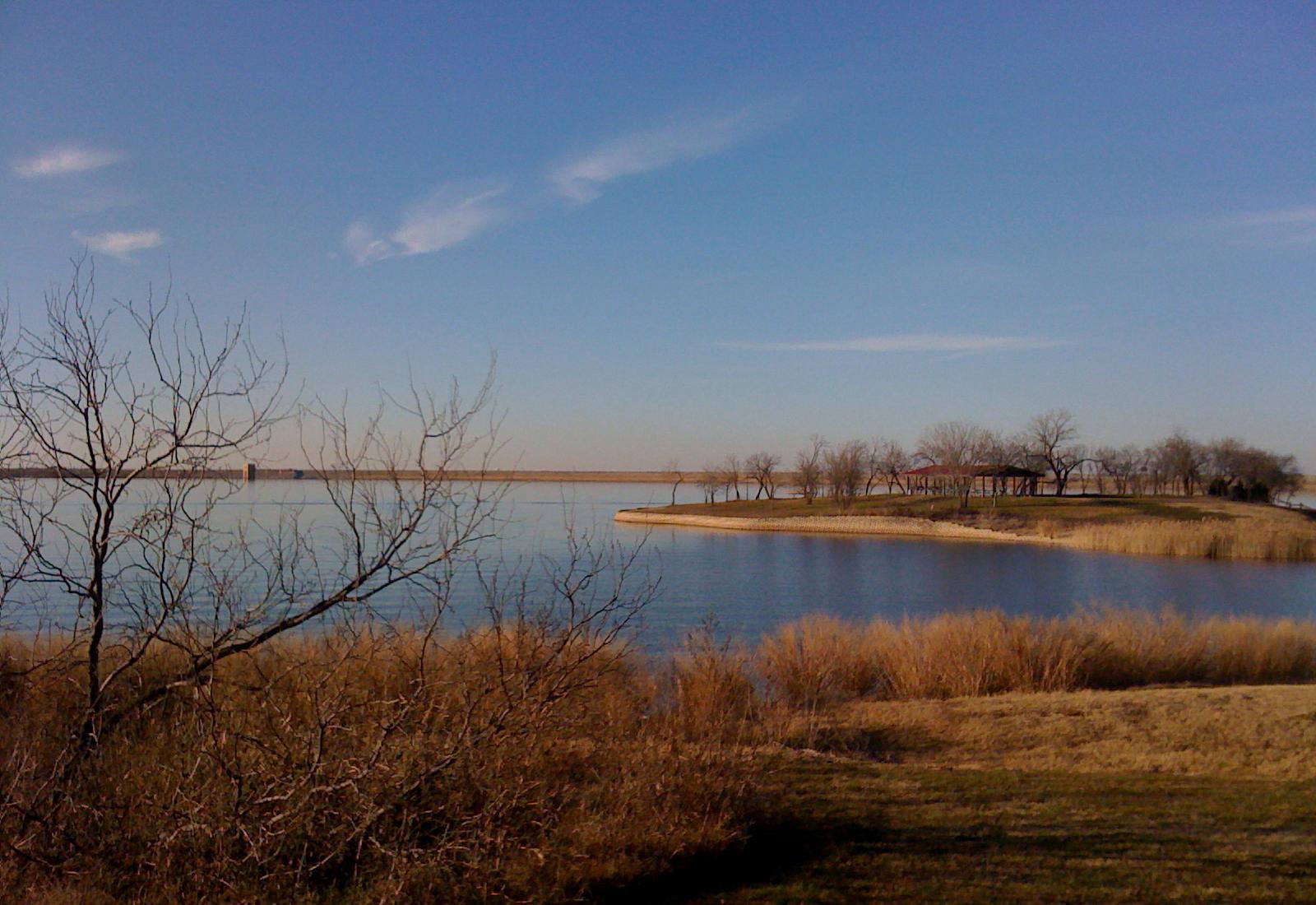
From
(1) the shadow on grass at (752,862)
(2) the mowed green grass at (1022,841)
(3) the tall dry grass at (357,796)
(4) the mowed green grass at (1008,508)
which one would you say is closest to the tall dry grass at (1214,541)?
(4) the mowed green grass at (1008,508)

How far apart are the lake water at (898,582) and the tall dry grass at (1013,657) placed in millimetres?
2271

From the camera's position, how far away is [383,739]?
550 centimetres

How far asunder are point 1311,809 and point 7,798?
9299 millimetres

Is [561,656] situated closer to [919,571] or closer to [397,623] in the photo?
[397,623]

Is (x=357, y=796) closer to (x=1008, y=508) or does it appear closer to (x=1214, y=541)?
(x=1214, y=541)

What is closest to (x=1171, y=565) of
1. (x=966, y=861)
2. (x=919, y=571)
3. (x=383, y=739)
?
(x=919, y=571)

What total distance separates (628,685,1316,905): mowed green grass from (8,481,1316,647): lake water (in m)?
6.96

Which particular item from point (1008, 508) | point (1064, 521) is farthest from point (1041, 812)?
point (1008, 508)

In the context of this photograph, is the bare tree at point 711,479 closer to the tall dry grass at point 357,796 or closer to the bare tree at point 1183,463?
the bare tree at point 1183,463

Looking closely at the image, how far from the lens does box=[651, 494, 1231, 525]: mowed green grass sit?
6384cm

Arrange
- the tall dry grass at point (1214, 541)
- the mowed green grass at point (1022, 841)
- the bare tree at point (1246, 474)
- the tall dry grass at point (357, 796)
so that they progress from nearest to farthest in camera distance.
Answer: the tall dry grass at point (357, 796)
the mowed green grass at point (1022, 841)
the tall dry grass at point (1214, 541)
the bare tree at point (1246, 474)

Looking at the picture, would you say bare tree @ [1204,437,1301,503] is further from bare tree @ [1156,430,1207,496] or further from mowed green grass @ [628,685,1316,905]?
mowed green grass @ [628,685,1316,905]

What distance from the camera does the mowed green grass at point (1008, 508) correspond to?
63.8 metres

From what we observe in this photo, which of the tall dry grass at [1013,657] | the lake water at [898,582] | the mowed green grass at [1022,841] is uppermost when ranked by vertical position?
the mowed green grass at [1022,841]
